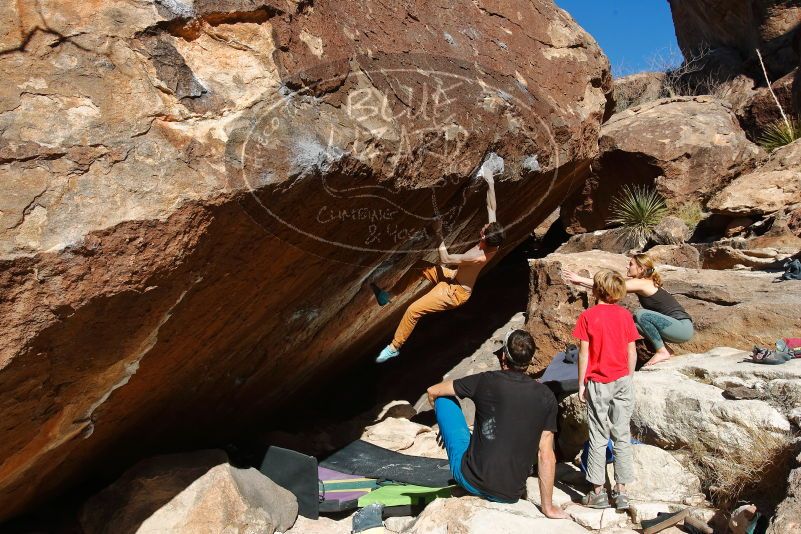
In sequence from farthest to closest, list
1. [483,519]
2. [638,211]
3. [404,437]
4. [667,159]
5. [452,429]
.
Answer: [667,159]
[638,211]
[404,437]
[452,429]
[483,519]

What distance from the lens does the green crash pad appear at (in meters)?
3.97

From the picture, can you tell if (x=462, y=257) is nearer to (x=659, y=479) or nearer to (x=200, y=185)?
(x=659, y=479)

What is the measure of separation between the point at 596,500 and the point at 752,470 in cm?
76

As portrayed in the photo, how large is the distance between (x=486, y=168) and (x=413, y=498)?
2006mm

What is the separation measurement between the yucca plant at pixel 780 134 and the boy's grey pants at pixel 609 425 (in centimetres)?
782

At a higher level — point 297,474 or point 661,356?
point 661,356

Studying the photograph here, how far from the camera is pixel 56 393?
9.53 ft

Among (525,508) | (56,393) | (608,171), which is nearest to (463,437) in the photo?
(525,508)

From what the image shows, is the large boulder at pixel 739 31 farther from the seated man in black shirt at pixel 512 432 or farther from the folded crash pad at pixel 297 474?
the folded crash pad at pixel 297 474

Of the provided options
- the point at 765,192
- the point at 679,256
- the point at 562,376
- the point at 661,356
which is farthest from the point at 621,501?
the point at 765,192

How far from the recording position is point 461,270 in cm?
452

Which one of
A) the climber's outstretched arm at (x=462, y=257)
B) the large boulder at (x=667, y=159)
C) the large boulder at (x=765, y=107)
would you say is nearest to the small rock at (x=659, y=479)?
the climber's outstretched arm at (x=462, y=257)

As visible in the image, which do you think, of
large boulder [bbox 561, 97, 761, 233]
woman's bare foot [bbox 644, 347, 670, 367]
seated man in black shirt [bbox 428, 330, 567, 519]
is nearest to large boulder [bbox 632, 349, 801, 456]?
woman's bare foot [bbox 644, 347, 670, 367]

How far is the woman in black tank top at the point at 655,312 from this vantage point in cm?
468
